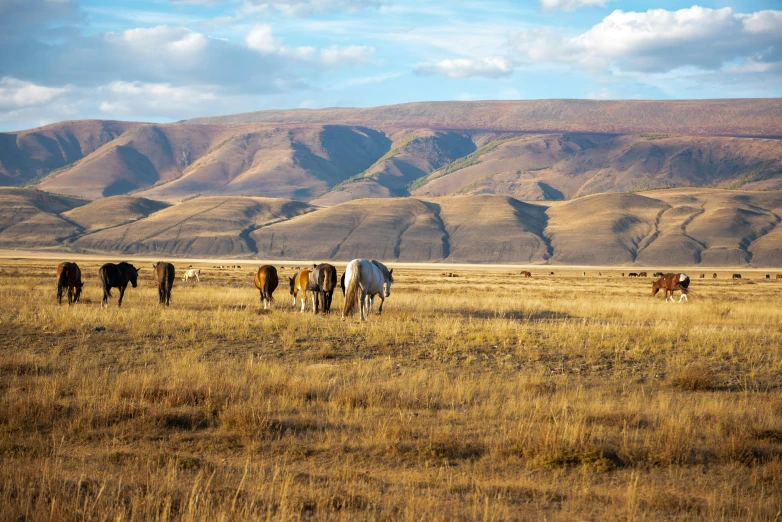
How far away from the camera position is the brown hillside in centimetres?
15950

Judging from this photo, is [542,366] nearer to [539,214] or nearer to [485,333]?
[485,333]

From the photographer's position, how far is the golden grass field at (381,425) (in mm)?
6738

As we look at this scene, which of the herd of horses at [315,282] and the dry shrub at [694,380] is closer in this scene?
the dry shrub at [694,380]

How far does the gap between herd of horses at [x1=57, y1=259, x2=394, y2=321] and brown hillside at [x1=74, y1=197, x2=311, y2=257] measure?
134811mm

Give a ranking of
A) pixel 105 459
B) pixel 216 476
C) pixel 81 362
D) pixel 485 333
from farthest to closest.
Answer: pixel 485 333 < pixel 81 362 < pixel 105 459 < pixel 216 476

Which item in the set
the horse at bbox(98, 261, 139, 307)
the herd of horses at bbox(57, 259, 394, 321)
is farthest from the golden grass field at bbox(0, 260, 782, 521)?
the horse at bbox(98, 261, 139, 307)

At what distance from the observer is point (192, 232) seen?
556ft

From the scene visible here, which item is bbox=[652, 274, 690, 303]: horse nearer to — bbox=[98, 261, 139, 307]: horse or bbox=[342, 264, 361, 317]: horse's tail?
bbox=[342, 264, 361, 317]: horse's tail

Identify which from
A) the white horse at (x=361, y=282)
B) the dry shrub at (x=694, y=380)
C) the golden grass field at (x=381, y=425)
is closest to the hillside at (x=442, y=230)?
the white horse at (x=361, y=282)

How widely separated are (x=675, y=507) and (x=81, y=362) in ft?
36.7

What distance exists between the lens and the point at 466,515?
6.50 metres

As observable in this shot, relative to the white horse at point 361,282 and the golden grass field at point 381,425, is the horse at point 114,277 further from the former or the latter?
the white horse at point 361,282

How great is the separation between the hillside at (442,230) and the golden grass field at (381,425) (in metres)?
138

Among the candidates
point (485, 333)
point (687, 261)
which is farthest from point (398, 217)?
point (485, 333)
